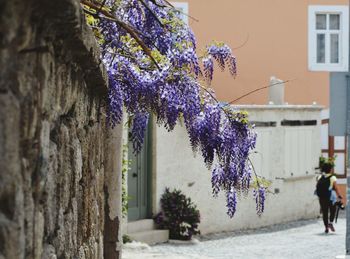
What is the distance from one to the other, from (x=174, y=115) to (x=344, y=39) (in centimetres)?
1788

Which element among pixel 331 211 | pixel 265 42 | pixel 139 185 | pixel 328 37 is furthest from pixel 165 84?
pixel 328 37

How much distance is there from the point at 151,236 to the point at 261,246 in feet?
6.24

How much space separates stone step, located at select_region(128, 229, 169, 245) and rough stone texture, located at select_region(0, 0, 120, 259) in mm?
10592

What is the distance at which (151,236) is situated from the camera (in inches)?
614

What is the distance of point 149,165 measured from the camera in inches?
648

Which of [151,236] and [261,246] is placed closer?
[151,236]

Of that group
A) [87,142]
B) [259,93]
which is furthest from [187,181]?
[87,142]

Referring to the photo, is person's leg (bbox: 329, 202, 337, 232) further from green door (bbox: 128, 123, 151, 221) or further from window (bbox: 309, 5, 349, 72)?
window (bbox: 309, 5, 349, 72)

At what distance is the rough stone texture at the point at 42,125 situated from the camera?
254 centimetres

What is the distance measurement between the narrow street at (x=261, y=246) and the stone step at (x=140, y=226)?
486mm

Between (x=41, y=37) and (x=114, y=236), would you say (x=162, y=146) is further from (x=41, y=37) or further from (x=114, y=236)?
(x=41, y=37)

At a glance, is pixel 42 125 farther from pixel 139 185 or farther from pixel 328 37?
pixel 328 37

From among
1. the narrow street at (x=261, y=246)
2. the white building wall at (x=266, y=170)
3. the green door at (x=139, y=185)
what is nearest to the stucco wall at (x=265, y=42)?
the white building wall at (x=266, y=170)

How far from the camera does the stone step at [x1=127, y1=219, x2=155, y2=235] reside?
15422mm
